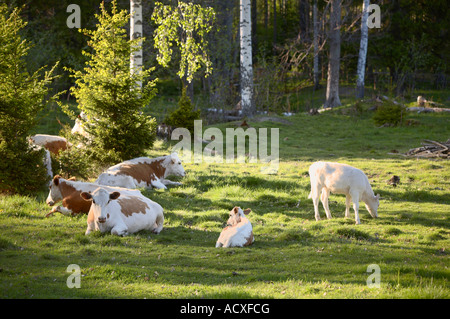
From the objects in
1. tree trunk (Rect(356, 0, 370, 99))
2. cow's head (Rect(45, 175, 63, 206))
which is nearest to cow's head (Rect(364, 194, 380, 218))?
cow's head (Rect(45, 175, 63, 206))

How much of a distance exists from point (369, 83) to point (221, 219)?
32.7m

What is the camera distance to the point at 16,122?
1163cm

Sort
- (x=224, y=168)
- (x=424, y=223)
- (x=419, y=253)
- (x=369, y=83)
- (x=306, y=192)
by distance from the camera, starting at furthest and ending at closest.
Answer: (x=369, y=83) < (x=224, y=168) < (x=306, y=192) < (x=424, y=223) < (x=419, y=253)

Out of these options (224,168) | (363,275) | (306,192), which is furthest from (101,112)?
(363,275)

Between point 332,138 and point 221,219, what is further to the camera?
point 332,138

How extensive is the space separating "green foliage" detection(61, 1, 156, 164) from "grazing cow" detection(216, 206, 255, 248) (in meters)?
A: 5.51

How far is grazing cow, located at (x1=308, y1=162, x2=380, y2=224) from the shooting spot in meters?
10.1

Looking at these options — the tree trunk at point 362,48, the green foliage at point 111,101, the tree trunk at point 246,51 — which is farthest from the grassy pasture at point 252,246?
the tree trunk at point 362,48

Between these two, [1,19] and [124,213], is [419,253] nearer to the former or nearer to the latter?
[124,213]

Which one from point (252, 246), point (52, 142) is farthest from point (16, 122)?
point (252, 246)

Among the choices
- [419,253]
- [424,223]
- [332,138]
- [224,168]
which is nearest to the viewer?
[419,253]

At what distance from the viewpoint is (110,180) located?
11734 millimetres

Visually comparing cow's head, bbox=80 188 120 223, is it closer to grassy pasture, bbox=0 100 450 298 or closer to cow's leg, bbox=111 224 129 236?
cow's leg, bbox=111 224 129 236

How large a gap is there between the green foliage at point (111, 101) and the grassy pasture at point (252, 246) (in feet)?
6.03
